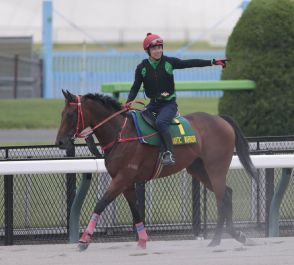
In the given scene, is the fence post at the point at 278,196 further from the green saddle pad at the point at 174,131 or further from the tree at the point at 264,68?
the tree at the point at 264,68

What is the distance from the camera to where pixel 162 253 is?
28.9ft

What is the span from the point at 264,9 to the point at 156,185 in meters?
5.26

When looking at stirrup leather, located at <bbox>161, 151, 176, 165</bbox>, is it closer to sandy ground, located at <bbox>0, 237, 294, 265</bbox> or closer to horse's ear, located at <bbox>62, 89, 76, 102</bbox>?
sandy ground, located at <bbox>0, 237, 294, 265</bbox>

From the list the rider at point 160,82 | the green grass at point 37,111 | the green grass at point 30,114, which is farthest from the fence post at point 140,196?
the green grass at point 30,114

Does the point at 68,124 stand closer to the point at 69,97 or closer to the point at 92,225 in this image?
the point at 69,97

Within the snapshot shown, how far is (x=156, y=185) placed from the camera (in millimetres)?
10266

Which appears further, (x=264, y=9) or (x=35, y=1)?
(x=35, y=1)

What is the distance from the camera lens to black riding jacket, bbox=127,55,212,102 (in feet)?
29.8

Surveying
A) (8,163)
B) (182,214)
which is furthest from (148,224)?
(8,163)

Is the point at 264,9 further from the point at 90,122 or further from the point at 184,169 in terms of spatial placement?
the point at 90,122

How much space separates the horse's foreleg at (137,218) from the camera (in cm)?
903

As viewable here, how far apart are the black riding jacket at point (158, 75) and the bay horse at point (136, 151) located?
0.28m

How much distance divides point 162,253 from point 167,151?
3.07ft

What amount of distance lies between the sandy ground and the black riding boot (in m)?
0.82
